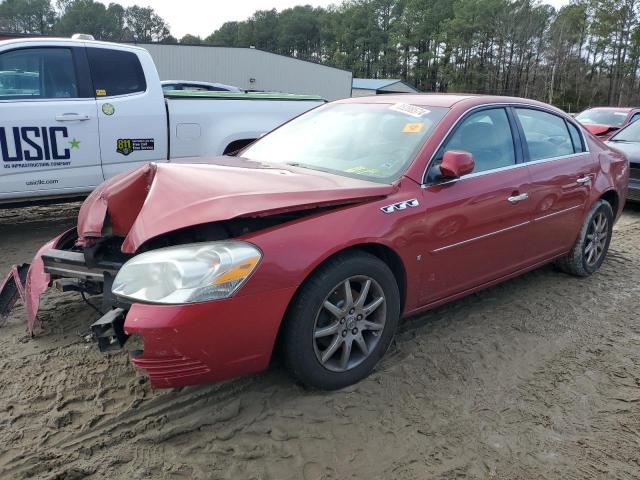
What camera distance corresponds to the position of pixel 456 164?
9.87ft

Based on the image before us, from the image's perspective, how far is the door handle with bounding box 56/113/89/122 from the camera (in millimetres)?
5074

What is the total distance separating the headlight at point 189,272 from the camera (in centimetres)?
230

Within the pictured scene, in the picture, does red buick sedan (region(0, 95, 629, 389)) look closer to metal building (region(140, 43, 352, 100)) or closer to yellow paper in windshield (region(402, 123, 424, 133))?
yellow paper in windshield (region(402, 123, 424, 133))

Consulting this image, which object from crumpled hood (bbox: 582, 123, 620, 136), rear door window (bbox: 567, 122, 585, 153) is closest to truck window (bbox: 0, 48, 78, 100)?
rear door window (bbox: 567, 122, 585, 153)

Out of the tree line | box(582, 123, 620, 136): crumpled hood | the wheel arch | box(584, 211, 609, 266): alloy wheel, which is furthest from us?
the tree line

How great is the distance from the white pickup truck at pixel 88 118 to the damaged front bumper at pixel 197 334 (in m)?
3.08

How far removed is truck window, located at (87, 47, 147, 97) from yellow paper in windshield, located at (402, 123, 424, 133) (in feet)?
11.6

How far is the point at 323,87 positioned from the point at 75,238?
40.9 metres

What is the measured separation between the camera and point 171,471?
221cm

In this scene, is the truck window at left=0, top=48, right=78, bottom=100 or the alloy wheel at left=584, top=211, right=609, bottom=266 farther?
the truck window at left=0, top=48, right=78, bottom=100

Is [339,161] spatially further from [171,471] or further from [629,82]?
[629,82]

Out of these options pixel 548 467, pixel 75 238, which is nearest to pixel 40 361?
pixel 75 238

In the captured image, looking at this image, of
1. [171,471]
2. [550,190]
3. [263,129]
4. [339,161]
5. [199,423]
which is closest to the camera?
[171,471]

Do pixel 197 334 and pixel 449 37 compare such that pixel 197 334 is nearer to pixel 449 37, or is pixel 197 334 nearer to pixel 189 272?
pixel 189 272
